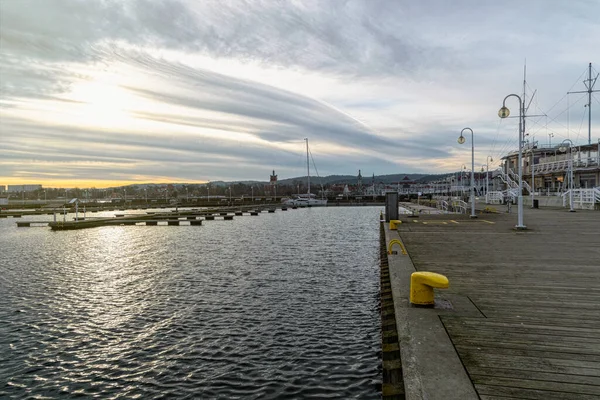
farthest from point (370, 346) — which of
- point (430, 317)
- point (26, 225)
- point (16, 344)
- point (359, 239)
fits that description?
point (26, 225)

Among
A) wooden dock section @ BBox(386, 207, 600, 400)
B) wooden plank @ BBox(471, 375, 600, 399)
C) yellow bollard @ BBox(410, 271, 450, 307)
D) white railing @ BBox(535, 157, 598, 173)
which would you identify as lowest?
wooden dock section @ BBox(386, 207, 600, 400)

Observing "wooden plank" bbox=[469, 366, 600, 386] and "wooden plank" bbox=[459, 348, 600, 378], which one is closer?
"wooden plank" bbox=[469, 366, 600, 386]

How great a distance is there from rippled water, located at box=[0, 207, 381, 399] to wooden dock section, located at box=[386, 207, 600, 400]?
8.01ft

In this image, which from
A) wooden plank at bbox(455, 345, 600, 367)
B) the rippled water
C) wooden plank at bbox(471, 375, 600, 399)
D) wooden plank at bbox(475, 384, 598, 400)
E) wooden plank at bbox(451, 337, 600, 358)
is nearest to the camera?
wooden plank at bbox(475, 384, 598, 400)

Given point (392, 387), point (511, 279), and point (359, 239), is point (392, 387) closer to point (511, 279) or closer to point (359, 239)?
point (511, 279)

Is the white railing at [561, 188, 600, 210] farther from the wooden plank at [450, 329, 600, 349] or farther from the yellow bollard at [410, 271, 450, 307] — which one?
the wooden plank at [450, 329, 600, 349]

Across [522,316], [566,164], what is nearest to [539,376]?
[522,316]

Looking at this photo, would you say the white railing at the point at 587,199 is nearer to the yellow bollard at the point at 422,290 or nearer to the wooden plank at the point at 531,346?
the yellow bollard at the point at 422,290

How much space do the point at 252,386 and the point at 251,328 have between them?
295 cm

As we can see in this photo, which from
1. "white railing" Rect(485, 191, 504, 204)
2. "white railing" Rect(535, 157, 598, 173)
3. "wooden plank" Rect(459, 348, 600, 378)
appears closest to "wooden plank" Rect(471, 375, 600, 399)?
"wooden plank" Rect(459, 348, 600, 378)

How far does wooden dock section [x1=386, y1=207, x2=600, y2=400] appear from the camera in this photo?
4203 mm

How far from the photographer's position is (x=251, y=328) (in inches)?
400

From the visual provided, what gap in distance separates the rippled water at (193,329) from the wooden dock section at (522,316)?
8.01 feet

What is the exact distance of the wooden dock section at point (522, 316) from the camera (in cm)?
420
